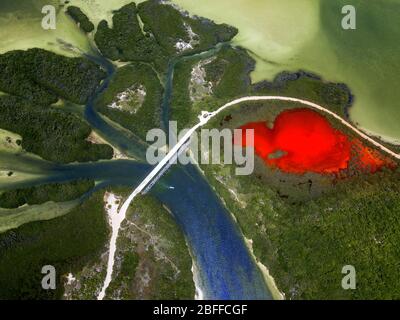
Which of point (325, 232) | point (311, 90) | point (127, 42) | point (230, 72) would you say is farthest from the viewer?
point (127, 42)

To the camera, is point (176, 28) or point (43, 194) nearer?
point (43, 194)

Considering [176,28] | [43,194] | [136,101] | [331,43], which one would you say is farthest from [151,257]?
[331,43]

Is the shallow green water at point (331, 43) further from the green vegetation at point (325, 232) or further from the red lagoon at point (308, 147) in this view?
the green vegetation at point (325, 232)


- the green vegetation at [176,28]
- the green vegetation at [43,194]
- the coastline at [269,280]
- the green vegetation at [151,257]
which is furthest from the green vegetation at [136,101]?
the coastline at [269,280]

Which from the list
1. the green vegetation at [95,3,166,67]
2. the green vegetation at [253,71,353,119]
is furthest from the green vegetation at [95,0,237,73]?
the green vegetation at [253,71,353,119]

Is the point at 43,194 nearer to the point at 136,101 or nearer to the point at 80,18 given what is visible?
the point at 136,101

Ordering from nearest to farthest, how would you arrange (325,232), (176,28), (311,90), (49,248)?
(49,248)
(325,232)
(311,90)
(176,28)

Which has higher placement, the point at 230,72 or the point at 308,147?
the point at 230,72
